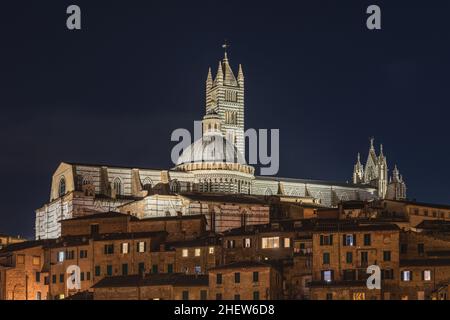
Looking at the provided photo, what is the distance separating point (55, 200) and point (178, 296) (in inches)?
1291

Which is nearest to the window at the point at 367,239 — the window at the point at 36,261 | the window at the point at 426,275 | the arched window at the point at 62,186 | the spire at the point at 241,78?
the window at the point at 426,275

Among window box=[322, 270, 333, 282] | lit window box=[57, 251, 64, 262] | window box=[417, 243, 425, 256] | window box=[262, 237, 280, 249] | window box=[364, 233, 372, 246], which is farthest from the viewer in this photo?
lit window box=[57, 251, 64, 262]

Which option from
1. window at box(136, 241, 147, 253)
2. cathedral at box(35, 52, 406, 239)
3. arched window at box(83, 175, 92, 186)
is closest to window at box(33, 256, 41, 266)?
window at box(136, 241, 147, 253)

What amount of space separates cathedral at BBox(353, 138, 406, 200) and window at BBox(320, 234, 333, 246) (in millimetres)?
54159

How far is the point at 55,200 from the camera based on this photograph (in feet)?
324

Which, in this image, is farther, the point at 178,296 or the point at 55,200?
the point at 55,200

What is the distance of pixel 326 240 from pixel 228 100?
70.3 m

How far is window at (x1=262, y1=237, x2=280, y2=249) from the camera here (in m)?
74.1

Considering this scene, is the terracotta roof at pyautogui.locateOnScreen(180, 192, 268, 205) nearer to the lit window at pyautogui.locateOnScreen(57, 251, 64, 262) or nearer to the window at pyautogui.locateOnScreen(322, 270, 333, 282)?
the lit window at pyautogui.locateOnScreen(57, 251, 64, 262)

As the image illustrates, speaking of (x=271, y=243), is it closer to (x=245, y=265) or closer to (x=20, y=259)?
(x=245, y=265)

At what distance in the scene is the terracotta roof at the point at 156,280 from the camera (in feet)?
225

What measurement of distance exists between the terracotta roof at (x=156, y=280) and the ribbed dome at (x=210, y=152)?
3567 cm

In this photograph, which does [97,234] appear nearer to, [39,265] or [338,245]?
[39,265]
